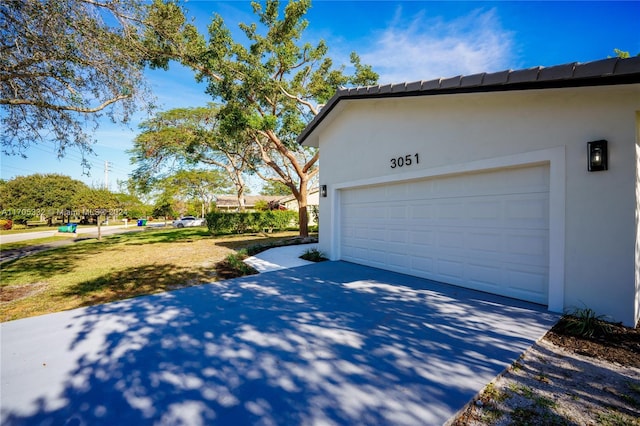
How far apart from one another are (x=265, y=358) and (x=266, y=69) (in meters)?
12.0

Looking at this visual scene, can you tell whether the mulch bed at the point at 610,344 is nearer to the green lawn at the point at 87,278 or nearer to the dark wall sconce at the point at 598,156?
the dark wall sconce at the point at 598,156

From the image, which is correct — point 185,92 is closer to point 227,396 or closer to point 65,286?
point 65,286

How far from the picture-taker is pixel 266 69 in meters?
11.7

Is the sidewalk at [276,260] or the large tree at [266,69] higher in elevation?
the large tree at [266,69]

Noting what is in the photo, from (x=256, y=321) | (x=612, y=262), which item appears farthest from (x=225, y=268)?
(x=612, y=262)

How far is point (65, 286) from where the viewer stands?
6270mm

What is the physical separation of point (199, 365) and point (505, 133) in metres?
5.63

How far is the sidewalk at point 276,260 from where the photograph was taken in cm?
767

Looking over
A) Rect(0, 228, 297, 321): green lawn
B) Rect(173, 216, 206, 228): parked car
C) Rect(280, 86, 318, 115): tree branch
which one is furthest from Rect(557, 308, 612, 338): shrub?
Rect(173, 216, 206, 228): parked car

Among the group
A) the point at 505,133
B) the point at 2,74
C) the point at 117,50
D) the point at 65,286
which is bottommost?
the point at 65,286

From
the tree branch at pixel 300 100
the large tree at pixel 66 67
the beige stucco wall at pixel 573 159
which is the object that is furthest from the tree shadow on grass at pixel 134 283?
the tree branch at pixel 300 100

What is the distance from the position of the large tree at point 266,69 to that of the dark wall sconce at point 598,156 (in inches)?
385

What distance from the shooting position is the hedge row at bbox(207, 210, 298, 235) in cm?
1927

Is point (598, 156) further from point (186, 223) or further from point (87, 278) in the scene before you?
point (186, 223)
